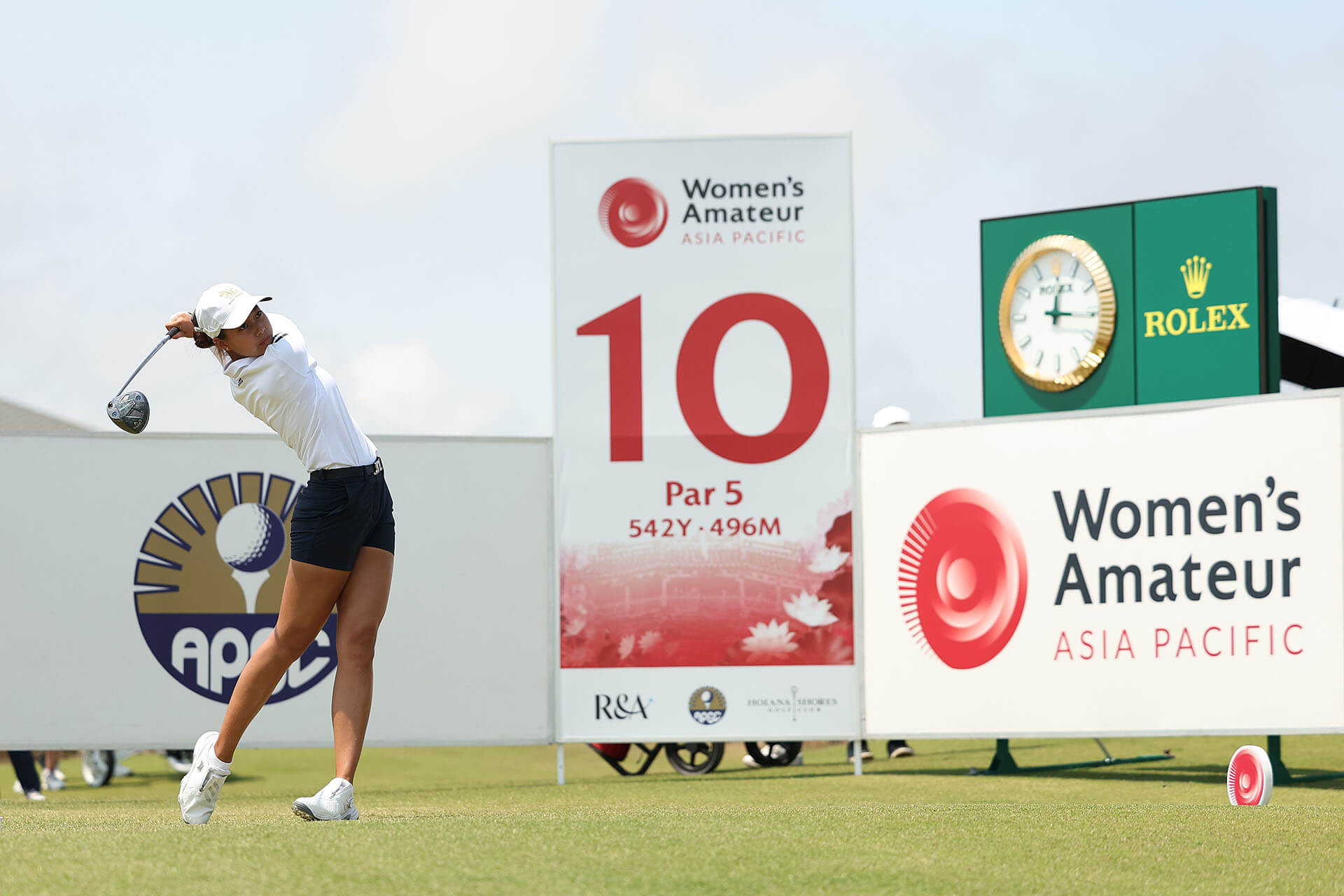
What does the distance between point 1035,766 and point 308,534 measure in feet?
23.3

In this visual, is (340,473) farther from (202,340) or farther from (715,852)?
(715,852)

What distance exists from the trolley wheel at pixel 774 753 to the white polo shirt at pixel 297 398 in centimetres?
776

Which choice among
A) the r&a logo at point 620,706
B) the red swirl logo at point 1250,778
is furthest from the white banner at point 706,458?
the red swirl logo at point 1250,778

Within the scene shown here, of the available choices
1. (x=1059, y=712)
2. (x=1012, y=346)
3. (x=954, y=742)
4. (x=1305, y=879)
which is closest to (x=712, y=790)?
(x=1059, y=712)

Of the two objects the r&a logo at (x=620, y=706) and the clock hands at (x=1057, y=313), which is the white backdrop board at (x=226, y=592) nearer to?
the r&a logo at (x=620, y=706)

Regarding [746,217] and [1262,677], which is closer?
[1262,677]

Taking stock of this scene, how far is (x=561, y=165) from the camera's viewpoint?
8.84m

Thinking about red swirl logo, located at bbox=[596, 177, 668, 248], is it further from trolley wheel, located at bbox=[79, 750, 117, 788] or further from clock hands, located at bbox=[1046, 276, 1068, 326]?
trolley wheel, located at bbox=[79, 750, 117, 788]

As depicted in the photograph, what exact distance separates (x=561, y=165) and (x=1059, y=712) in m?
4.59

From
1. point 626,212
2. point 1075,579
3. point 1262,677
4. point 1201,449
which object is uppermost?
point 626,212

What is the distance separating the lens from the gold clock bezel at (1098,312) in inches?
429

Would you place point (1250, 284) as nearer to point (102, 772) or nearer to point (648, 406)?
point (648, 406)

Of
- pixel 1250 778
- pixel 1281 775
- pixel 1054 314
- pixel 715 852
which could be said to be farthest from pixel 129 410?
pixel 1054 314

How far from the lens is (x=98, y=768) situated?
15.4m
